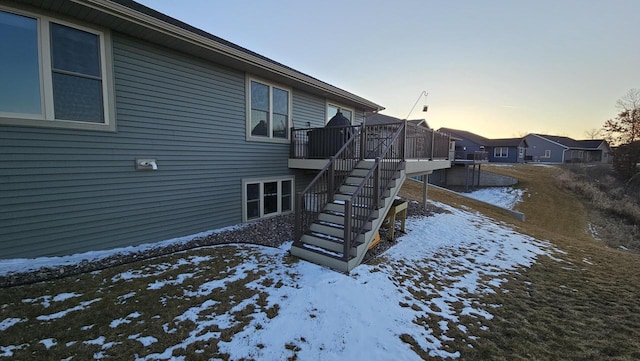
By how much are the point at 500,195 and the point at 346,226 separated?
77.5ft

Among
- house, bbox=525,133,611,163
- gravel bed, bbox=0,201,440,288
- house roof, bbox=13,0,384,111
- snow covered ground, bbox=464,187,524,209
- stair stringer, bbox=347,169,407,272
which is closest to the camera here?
gravel bed, bbox=0,201,440,288

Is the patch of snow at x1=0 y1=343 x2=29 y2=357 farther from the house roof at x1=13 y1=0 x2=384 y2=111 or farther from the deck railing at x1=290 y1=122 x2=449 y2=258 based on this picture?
the house roof at x1=13 y1=0 x2=384 y2=111

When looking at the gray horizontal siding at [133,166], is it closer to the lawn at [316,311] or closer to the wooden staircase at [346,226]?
the lawn at [316,311]

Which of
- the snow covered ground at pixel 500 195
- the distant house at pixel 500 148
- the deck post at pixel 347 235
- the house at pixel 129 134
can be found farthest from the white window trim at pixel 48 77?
the distant house at pixel 500 148

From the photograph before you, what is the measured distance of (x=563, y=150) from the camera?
43.2 m

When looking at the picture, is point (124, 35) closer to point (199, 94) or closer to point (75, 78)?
point (75, 78)

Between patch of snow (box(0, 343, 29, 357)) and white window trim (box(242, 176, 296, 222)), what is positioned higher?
white window trim (box(242, 176, 296, 222))

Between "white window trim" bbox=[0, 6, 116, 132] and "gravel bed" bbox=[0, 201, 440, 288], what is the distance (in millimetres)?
2395

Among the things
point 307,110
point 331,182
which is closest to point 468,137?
point 307,110

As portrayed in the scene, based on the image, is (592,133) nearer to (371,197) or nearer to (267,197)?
(371,197)

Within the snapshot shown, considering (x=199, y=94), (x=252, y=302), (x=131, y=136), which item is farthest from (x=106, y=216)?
(x=252, y=302)

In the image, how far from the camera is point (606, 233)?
14078mm

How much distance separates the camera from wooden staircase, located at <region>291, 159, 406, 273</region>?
4.47 m

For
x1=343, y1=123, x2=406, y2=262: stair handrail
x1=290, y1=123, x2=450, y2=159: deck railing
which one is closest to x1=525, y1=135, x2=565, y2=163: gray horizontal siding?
x1=290, y1=123, x2=450, y2=159: deck railing
